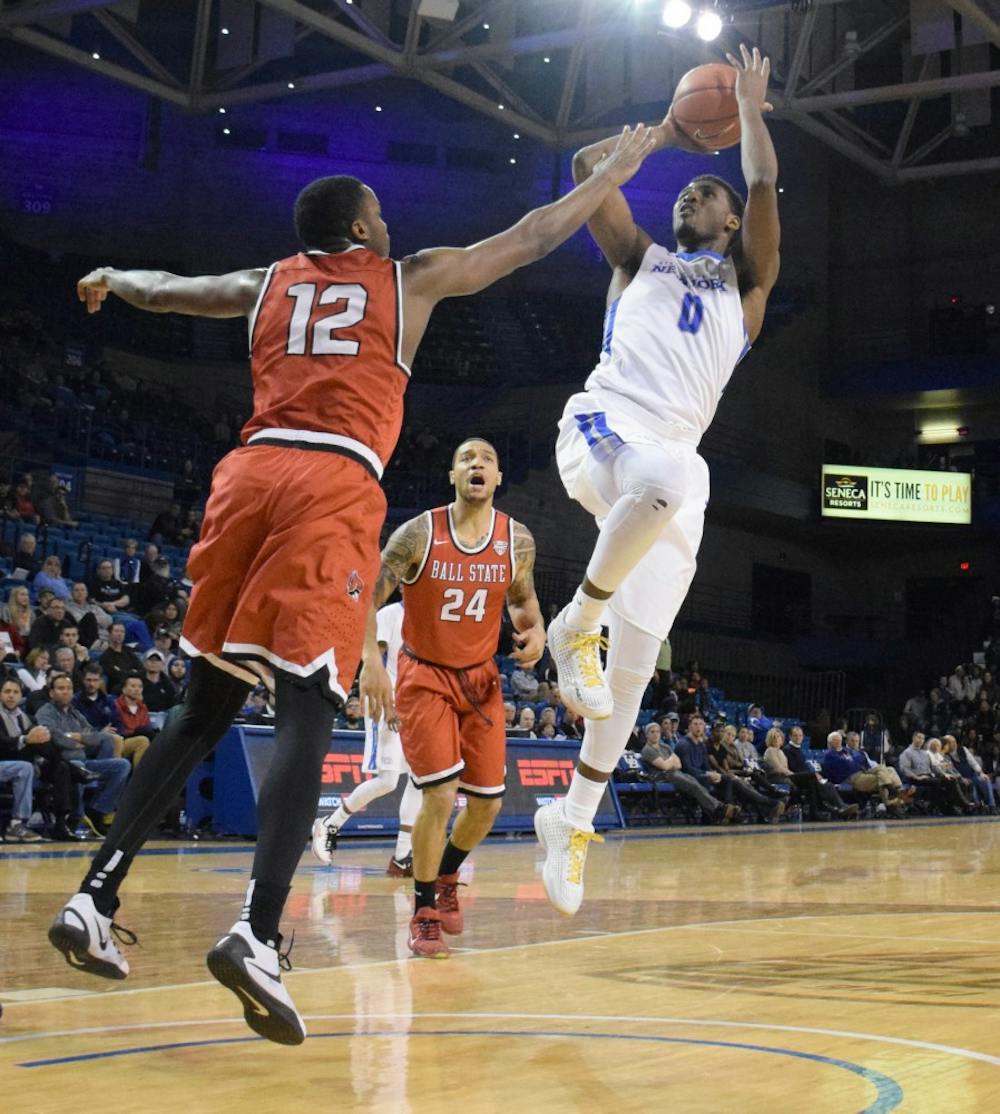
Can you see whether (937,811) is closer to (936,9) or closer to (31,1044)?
(936,9)

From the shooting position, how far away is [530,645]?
605 centimetres

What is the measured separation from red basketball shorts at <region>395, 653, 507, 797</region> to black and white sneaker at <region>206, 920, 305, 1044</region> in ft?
9.65

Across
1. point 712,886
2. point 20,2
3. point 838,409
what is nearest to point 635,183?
point 838,409

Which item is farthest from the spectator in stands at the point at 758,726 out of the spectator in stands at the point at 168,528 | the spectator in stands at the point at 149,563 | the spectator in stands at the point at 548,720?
the spectator in stands at the point at 149,563

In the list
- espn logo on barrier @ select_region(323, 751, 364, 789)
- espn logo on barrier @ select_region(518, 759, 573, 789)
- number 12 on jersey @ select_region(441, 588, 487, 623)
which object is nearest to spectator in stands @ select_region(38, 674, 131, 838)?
espn logo on barrier @ select_region(323, 751, 364, 789)

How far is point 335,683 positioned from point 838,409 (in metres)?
33.1

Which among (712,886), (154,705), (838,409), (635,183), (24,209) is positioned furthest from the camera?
(838,409)

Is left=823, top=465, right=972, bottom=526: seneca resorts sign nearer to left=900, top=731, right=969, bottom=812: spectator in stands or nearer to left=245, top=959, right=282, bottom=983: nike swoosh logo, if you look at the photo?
left=900, top=731, right=969, bottom=812: spectator in stands

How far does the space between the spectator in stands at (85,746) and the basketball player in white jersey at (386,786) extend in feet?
7.60

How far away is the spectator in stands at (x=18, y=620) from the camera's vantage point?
12.9 meters

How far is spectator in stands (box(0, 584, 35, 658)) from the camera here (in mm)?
12875

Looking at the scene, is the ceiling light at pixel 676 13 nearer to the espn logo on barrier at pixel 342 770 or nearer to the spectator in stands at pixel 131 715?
the espn logo on barrier at pixel 342 770

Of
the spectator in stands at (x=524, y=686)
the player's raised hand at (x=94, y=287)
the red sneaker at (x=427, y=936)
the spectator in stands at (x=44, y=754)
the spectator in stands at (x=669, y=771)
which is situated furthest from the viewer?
the spectator in stands at (x=524, y=686)

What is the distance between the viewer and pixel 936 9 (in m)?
22.9
